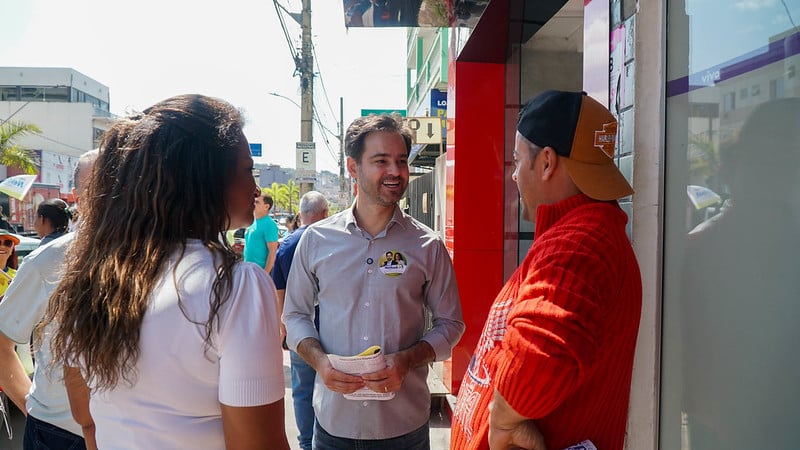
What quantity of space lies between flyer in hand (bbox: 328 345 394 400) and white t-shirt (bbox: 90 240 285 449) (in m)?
0.73

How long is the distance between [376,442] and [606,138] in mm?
1590

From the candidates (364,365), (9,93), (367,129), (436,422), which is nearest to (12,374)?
(364,365)

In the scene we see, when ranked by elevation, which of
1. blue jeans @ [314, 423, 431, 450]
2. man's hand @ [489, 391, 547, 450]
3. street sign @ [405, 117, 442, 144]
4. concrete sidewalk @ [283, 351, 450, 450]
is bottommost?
concrete sidewalk @ [283, 351, 450, 450]

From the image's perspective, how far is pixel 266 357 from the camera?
1.20 metres

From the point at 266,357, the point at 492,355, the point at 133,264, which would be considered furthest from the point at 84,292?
the point at 492,355

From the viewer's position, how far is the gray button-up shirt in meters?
2.32

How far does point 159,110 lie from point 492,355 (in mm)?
1021

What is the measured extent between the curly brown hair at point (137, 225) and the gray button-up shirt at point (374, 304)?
1118 mm

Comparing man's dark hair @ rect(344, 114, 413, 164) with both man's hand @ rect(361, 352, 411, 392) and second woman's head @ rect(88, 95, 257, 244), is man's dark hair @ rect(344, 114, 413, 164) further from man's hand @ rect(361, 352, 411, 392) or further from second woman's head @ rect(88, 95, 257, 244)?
second woman's head @ rect(88, 95, 257, 244)

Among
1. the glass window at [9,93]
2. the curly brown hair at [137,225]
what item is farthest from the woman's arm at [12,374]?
the glass window at [9,93]

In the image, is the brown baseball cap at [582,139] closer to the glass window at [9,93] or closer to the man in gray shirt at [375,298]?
the man in gray shirt at [375,298]

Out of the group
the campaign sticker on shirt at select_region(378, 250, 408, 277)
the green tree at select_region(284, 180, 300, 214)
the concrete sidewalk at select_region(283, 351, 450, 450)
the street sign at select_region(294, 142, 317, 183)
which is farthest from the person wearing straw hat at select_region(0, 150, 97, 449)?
the green tree at select_region(284, 180, 300, 214)

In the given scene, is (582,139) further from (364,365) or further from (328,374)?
(328,374)

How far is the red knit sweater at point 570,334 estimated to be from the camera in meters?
1.12
